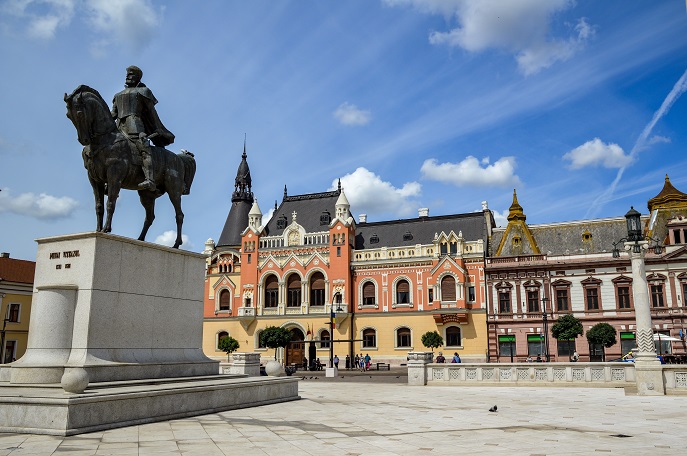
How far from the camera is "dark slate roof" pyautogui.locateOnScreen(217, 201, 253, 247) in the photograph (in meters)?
60.0

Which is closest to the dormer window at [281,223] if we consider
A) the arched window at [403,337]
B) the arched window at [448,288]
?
the arched window at [403,337]

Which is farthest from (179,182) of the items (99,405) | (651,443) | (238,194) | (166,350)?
(238,194)

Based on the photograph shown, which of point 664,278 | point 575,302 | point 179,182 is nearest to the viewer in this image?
point 179,182

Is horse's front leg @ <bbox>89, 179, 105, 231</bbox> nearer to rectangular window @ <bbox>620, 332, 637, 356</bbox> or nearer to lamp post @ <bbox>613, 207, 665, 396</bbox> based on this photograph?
lamp post @ <bbox>613, 207, 665, 396</bbox>

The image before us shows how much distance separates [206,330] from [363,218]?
19.5m

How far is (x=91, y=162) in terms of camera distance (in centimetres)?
1321

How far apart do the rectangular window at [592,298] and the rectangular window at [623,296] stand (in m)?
1.56

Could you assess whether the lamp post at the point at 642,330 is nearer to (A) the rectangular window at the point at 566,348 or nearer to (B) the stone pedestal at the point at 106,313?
(B) the stone pedestal at the point at 106,313

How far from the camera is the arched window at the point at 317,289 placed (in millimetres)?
52406

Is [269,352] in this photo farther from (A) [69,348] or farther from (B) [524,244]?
(A) [69,348]

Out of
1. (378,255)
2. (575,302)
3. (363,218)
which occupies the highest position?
(363,218)

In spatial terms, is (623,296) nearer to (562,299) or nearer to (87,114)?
(562,299)

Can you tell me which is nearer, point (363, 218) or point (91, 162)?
point (91, 162)

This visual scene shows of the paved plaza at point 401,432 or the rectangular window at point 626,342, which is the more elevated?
the rectangular window at point 626,342
